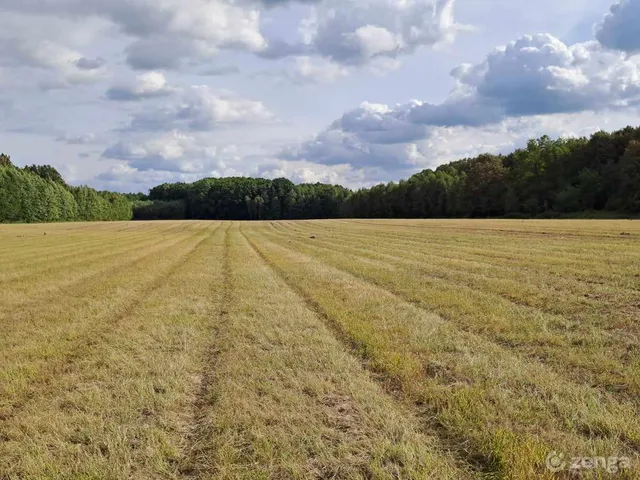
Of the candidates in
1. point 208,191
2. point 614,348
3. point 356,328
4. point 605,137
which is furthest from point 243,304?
point 208,191

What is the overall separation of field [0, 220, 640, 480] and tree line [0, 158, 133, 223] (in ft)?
304

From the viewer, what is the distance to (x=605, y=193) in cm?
7025

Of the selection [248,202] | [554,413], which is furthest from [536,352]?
[248,202]

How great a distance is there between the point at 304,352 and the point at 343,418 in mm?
2164

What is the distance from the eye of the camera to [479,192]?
91188mm

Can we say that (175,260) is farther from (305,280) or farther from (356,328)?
(356,328)

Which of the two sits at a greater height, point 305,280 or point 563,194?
point 563,194

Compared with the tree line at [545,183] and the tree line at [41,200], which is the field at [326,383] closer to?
the tree line at [545,183]

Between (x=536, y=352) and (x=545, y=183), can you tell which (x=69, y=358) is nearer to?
(x=536, y=352)

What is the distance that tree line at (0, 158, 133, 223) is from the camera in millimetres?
88688

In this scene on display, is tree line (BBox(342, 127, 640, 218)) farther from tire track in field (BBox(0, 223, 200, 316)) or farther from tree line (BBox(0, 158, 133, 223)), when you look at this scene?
tree line (BBox(0, 158, 133, 223))

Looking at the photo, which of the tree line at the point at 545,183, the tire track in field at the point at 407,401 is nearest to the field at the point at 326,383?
the tire track in field at the point at 407,401

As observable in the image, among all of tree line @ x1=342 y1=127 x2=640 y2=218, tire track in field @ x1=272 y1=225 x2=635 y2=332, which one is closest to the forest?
tree line @ x1=342 y1=127 x2=640 y2=218

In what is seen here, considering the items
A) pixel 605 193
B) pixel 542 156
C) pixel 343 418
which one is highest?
pixel 542 156
